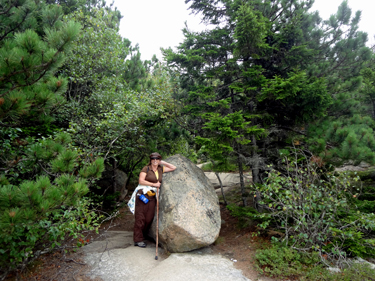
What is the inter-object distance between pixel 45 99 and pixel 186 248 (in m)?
3.93

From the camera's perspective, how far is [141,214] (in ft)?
16.5


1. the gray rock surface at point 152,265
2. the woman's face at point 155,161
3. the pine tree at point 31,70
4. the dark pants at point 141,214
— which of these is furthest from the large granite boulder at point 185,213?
the pine tree at point 31,70

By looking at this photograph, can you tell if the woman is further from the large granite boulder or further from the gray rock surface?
the gray rock surface

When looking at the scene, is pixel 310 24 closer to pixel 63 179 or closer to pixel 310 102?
pixel 310 102

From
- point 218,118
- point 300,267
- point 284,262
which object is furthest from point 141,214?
point 300,267

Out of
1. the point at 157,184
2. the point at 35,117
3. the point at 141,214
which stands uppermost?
the point at 35,117

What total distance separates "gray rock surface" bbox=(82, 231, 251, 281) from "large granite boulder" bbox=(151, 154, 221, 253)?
314 millimetres

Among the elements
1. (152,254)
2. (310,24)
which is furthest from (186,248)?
(310,24)

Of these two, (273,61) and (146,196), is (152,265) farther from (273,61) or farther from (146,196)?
(273,61)

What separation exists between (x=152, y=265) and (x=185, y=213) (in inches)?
47.3

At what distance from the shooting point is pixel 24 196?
2.12 metres

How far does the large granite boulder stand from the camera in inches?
179

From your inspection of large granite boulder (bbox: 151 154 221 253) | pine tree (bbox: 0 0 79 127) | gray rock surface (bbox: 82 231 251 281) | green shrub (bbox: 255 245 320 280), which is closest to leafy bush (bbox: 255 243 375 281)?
green shrub (bbox: 255 245 320 280)

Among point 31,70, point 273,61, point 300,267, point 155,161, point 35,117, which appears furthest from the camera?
point 273,61
